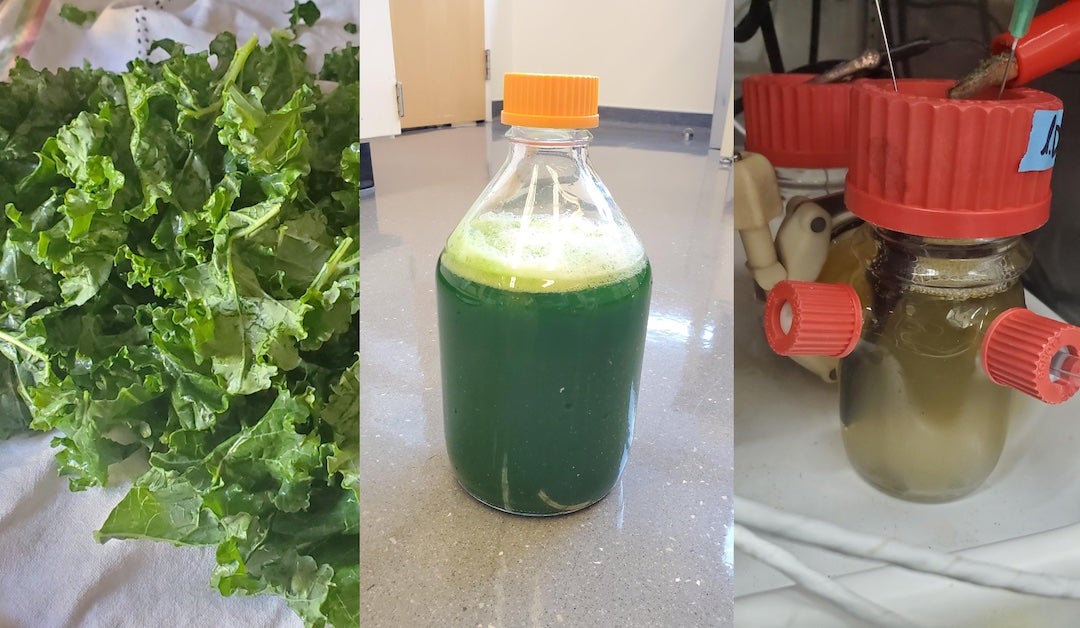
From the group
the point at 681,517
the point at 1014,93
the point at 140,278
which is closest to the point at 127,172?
the point at 140,278

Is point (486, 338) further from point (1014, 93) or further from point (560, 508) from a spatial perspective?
point (1014, 93)

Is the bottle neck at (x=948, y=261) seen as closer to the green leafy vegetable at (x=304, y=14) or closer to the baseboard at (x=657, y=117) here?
the baseboard at (x=657, y=117)

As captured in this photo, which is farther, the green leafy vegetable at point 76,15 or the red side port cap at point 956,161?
the green leafy vegetable at point 76,15

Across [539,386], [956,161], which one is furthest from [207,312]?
[956,161]

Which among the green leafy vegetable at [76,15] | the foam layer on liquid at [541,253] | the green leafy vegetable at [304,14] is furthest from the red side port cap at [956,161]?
the green leafy vegetable at [76,15]

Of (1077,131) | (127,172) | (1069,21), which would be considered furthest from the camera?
(127,172)

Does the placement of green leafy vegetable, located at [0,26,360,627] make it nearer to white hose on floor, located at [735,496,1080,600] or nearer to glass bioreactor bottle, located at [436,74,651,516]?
glass bioreactor bottle, located at [436,74,651,516]

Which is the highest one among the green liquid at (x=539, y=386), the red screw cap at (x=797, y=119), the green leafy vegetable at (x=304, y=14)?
the green leafy vegetable at (x=304, y=14)

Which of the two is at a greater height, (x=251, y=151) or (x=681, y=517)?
(x=251, y=151)
